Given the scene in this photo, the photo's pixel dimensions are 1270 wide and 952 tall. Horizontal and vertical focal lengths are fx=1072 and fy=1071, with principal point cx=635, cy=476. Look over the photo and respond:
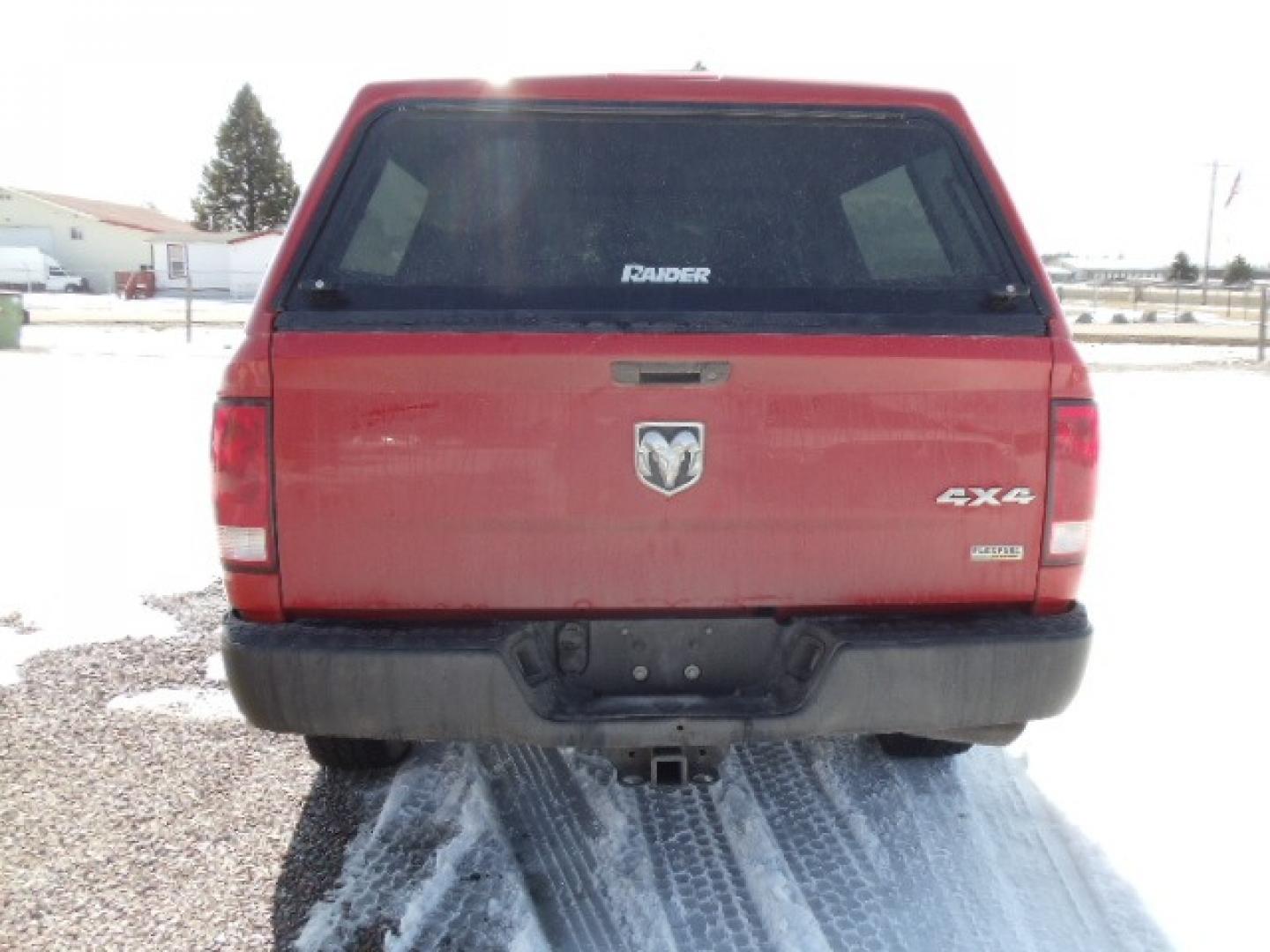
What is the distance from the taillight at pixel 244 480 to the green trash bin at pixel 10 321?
63.9ft

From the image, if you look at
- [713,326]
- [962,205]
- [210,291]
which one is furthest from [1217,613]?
[210,291]

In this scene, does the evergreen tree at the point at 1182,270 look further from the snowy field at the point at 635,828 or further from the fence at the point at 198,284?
the snowy field at the point at 635,828

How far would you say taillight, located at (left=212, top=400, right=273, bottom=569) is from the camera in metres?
2.37

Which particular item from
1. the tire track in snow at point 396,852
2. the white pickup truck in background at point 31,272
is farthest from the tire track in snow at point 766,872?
the white pickup truck in background at point 31,272

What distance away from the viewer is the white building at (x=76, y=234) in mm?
54000

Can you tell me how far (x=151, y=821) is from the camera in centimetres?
327

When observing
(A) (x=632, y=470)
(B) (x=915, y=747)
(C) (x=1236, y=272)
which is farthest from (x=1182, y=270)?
(A) (x=632, y=470)

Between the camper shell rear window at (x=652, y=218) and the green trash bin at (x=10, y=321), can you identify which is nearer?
the camper shell rear window at (x=652, y=218)

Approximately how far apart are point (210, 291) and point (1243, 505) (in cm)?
4788

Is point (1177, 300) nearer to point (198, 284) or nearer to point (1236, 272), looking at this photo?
point (1236, 272)

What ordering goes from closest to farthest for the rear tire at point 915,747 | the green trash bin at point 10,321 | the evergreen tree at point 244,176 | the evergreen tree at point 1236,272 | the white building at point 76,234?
the rear tire at point 915,747, the green trash bin at point 10,321, the white building at point 76,234, the evergreen tree at point 244,176, the evergreen tree at point 1236,272

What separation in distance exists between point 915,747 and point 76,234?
2400 inches

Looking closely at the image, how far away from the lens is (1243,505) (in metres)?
7.22

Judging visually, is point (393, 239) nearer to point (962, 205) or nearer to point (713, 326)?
point (713, 326)
